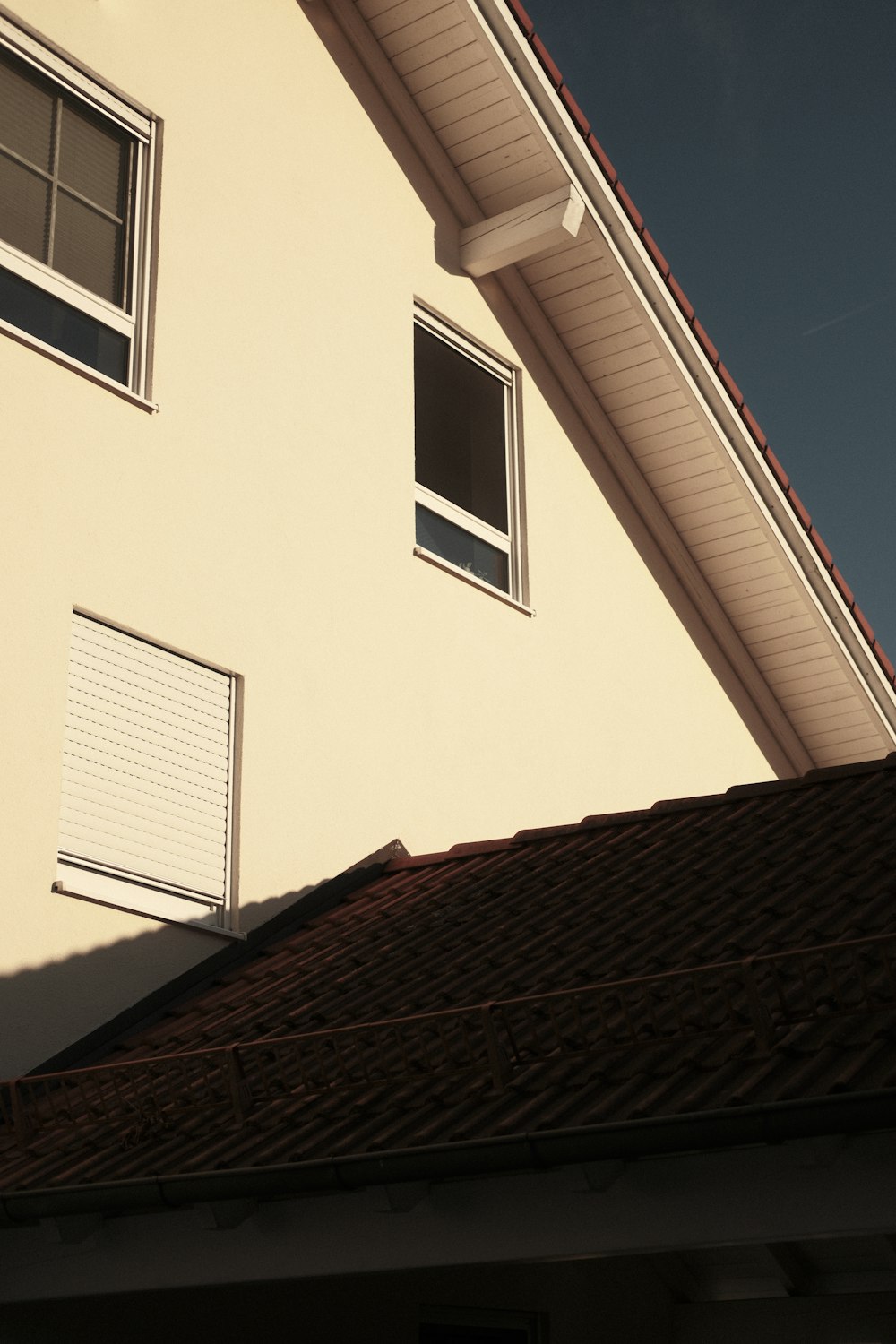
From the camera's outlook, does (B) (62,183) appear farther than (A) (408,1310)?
Yes

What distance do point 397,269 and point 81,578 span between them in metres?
4.34

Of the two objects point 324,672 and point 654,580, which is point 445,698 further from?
point 654,580

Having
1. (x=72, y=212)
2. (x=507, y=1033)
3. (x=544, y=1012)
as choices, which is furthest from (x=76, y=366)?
(x=507, y=1033)

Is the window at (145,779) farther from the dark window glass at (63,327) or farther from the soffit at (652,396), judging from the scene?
the soffit at (652,396)

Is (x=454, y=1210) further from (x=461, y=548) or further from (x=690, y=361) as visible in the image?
(x=690, y=361)

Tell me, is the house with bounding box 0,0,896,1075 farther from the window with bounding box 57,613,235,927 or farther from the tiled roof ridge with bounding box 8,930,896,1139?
the tiled roof ridge with bounding box 8,930,896,1139

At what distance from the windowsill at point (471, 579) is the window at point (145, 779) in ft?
7.28

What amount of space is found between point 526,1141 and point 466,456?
8.31 meters

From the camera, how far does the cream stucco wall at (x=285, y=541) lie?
8.97 meters

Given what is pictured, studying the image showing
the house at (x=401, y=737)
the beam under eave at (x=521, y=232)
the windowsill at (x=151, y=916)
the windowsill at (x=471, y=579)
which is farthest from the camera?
the beam under eave at (x=521, y=232)

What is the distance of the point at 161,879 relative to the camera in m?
9.28

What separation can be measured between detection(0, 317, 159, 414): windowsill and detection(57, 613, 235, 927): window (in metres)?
1.43

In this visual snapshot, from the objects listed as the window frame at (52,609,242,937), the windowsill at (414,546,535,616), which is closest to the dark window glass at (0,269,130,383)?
the window frame at (52,609,242,937)

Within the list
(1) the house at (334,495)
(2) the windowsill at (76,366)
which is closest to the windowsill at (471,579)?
(1) the house at (334,495)
